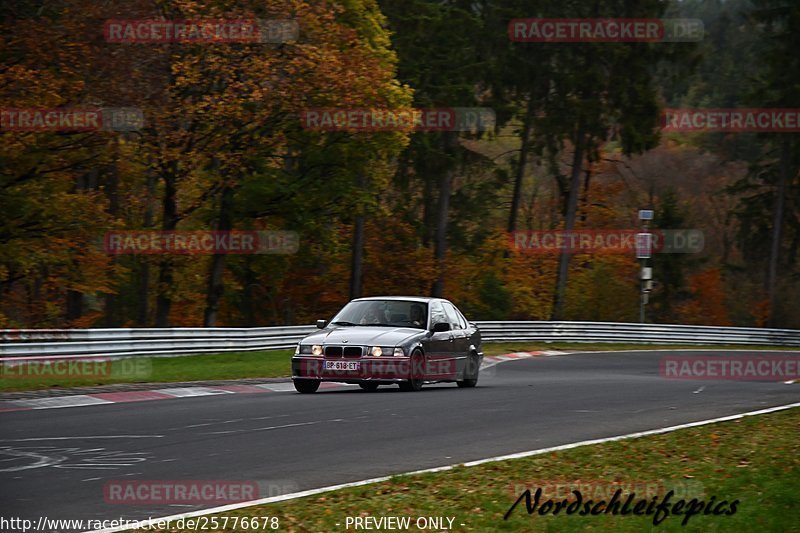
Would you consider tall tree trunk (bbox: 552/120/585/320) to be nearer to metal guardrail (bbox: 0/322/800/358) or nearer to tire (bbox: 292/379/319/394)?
metal guardrail (bbox: 0/322/800/358)

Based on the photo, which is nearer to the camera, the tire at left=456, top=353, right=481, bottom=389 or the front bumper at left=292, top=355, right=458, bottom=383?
the front bumper at left=292, top=355, right=458, bottom=383

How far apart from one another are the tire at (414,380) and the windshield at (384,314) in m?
0.67

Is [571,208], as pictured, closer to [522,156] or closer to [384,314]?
[522,156]

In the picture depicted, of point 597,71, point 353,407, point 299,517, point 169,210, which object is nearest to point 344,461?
point 299,517

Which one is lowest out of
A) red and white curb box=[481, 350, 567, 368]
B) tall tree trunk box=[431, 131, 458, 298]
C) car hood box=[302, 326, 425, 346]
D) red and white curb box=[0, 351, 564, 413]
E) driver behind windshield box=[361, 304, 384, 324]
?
red and white curb box=[481, 350, 567, 368]

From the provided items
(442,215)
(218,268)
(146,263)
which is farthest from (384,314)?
(442,215)

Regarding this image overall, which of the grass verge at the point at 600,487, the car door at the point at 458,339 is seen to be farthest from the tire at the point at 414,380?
the grass verge at the point at 600,487

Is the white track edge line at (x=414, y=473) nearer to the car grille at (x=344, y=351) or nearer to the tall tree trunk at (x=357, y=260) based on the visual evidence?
the car grille at (x=344, y=351)

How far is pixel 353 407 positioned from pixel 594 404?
3806mm

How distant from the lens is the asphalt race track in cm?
971

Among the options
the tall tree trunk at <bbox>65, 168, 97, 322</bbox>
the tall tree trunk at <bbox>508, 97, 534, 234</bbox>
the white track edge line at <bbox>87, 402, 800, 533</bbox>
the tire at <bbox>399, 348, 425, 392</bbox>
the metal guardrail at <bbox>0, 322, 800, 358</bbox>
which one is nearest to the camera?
the white track edge line at <bbox>87, 402, 800, 533</bbox>

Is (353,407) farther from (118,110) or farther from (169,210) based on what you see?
(169,210)

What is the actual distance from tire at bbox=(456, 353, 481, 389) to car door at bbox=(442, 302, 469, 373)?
24 cm

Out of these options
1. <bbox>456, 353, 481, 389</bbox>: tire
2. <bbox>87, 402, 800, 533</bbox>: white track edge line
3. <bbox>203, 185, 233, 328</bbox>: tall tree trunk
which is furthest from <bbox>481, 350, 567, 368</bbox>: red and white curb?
<bbox>87, 402, 800, 533</bbox>: white track edge line
